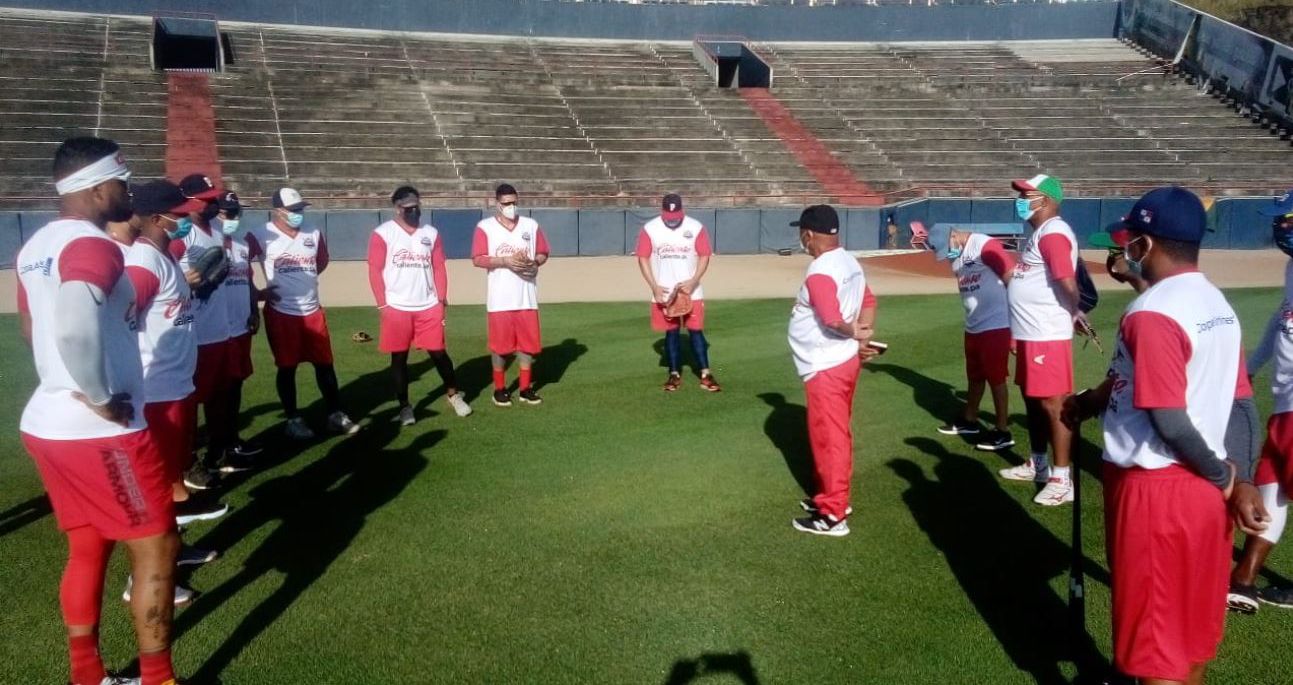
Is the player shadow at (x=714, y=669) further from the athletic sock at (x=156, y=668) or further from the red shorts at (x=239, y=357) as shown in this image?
the red shorts at (x=239, y=357)

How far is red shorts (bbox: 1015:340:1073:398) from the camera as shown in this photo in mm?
6129

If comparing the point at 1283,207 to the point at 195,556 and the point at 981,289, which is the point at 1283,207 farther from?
the point at 195,556

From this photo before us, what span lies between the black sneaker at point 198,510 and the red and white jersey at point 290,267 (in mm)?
2076

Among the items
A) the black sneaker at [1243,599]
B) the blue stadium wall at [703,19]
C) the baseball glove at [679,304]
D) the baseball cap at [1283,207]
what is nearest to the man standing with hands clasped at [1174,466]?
the black sneaker at [1243,599]

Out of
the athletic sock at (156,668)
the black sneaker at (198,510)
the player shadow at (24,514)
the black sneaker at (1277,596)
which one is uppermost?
the athletic sock at (156,668)

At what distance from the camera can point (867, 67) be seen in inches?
1470

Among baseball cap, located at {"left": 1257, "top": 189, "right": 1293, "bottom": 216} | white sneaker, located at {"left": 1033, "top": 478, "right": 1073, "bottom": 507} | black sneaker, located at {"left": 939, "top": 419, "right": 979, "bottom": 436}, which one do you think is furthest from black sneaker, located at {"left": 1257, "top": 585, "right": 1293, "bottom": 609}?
black sneaker, located at {"left": 939, "top": 419, "right": 979, "bottom": 436}

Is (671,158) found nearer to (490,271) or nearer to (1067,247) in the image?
(490,271)

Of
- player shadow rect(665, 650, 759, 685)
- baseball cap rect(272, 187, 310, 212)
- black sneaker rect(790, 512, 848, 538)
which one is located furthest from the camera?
baseball cap rect(272, 187, 310, 212)

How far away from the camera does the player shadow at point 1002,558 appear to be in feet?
14.2

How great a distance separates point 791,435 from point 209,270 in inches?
182

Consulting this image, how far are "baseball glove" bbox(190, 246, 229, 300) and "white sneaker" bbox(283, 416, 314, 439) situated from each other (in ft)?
6.94

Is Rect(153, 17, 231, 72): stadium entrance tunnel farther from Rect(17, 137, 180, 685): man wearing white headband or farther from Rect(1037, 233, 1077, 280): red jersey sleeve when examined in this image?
Rect(1037, 233, 1077, 280): red jersey sleeve

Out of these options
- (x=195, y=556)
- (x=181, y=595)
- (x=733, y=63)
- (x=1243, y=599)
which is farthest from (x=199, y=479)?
(x=733, y=63)
